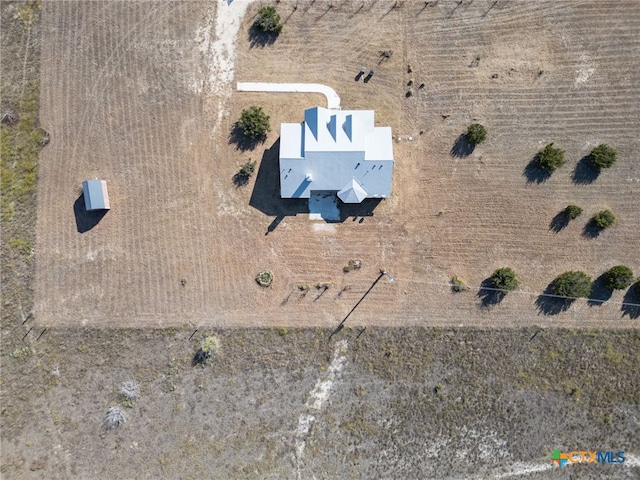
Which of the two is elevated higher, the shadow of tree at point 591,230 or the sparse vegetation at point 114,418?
the shadow of tree at point 591,230

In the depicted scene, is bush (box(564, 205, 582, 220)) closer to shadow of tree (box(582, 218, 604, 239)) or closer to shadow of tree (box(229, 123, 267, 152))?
shadow of tree (box(582, 218, 604, 239))

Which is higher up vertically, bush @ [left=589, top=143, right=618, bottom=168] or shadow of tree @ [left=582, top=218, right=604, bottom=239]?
bush @ [left=589, top=143, right=618, bottom=168]

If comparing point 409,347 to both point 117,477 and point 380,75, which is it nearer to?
point 380,75

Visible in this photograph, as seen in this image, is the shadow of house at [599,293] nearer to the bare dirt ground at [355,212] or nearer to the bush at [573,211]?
the bare dirt ground at [355,212]

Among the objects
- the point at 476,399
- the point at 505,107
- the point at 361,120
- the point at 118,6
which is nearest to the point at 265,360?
the point at 476,399

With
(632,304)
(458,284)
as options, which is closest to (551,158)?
(458,284)

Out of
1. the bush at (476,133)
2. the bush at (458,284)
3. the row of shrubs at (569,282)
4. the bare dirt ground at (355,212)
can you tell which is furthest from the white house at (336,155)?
the row of shrubs at (569,282)

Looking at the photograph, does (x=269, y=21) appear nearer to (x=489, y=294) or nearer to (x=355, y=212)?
(x=355, y=212)

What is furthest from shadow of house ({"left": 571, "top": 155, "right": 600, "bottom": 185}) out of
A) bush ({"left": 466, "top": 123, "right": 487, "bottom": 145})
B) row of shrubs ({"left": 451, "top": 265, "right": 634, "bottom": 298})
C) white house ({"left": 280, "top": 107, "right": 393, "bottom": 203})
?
white house ({"left": 280, "top": 107, "right": 393, "bottom": 203})
